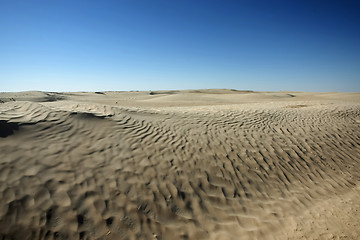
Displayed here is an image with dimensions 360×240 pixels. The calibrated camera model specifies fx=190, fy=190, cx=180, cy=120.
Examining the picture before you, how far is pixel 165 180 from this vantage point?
4.82 metres

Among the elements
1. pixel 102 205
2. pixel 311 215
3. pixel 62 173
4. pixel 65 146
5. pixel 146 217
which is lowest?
pixel 311 215

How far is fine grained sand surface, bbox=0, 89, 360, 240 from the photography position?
3.69 m

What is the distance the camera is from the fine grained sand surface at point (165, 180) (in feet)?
12.1

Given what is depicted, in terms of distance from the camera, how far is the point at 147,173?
4.91 m

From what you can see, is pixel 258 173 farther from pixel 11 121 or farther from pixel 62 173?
pixel 11 121

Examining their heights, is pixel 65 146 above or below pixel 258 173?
above

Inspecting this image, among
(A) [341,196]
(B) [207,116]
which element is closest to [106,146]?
(B) [207,116]

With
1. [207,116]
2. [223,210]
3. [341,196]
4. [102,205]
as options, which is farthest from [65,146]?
[341,196]

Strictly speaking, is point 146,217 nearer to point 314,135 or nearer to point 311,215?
point 311,215

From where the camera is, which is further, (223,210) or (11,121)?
(11,121)

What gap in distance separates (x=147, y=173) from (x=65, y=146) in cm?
243

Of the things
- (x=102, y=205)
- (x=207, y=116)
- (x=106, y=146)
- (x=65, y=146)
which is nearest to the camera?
(x=102, y=205)

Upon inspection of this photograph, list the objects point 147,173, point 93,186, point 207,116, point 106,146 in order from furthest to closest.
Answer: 1. point 207,116
2. point 106,146
3. point 147,173
4. point 93,186

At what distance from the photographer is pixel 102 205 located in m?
3.91
